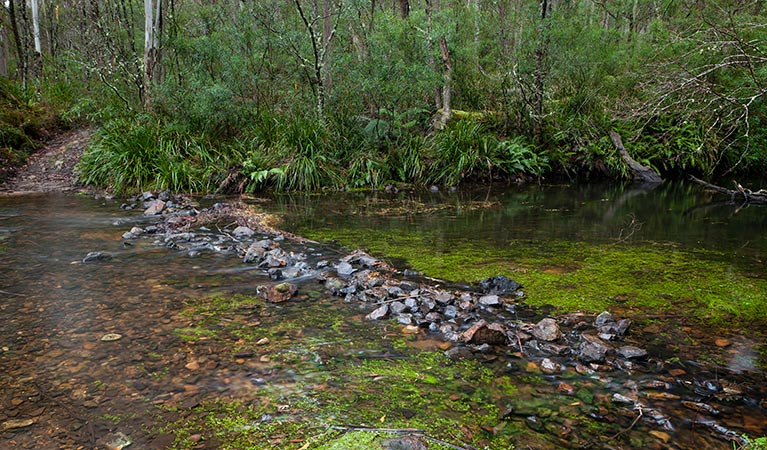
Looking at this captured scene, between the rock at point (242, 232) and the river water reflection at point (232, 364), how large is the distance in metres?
0.79

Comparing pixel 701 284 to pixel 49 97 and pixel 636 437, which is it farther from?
pixel 49 97

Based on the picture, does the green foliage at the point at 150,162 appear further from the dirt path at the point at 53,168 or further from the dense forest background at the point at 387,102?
the dirt path at the point at 53,168

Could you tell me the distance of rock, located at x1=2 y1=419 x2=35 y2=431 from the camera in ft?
7.36

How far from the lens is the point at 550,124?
12.6 m

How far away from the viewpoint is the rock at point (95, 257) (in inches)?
198

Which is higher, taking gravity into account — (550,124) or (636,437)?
(550,124)

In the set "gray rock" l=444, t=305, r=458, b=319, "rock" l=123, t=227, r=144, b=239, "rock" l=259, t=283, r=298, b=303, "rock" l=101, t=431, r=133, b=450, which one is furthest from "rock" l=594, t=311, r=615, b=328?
"rock" l=123, t=227, r=144, b=239

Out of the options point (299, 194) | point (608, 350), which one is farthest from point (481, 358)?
point (299, 194)

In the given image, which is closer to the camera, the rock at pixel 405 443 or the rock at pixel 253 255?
the rock at pixel 405 443

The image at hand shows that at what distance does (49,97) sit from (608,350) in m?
17.3

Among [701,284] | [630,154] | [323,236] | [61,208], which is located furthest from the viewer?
[630,154]

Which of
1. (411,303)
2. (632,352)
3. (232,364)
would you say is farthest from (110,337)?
(632,352)

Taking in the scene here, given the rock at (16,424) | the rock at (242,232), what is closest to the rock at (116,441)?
the rock at (16,424)

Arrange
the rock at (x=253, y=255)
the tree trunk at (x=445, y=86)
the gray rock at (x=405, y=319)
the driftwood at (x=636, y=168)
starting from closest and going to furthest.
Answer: the gray rock at (x=405, y=319) < the rock at (x=253, y=255) < the tree trunk at (x=445, y=86) < the driftwood at (x=636, y=168)
